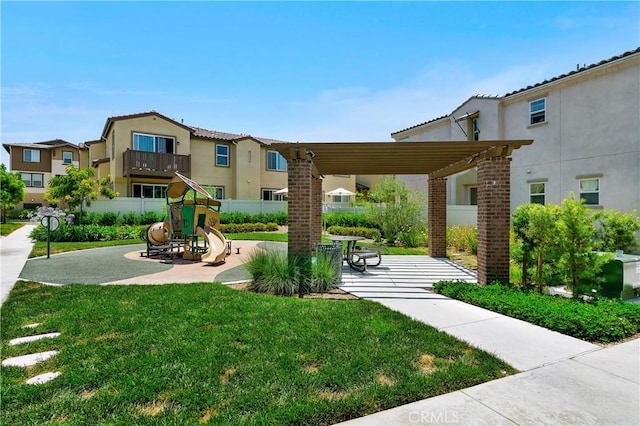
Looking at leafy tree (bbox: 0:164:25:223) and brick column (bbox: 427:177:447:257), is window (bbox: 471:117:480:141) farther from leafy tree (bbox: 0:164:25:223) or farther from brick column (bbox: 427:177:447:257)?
leafy tree (bbox: 0:164:25:223)

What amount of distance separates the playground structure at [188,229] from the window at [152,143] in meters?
14.1

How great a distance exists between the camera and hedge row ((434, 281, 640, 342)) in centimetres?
488

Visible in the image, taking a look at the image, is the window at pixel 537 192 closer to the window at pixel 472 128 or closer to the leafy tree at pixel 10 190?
the window at pixel 472 128

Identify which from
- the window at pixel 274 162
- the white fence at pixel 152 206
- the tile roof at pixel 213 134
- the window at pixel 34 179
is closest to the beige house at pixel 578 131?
the white fence at pixel 152 206

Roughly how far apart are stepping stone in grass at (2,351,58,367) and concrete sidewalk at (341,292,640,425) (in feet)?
11.6

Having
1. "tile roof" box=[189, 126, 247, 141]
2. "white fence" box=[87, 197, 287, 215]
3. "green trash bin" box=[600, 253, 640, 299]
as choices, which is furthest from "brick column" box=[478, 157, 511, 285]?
"tile roof" box=[189, 126, 247, 141]

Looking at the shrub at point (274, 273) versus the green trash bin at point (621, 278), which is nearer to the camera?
the green trash bin at point (621, 278)

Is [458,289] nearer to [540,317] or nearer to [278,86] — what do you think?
[540,317]

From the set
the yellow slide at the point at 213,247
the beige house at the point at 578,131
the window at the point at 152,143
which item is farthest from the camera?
the window at the point at 152,143

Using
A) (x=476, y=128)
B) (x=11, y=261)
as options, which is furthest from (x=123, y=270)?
(x=476, y=128)

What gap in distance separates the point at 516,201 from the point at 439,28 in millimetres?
11429

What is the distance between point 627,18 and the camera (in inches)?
335

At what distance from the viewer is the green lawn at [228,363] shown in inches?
114

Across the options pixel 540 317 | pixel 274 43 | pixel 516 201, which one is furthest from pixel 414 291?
pixel 516 201
